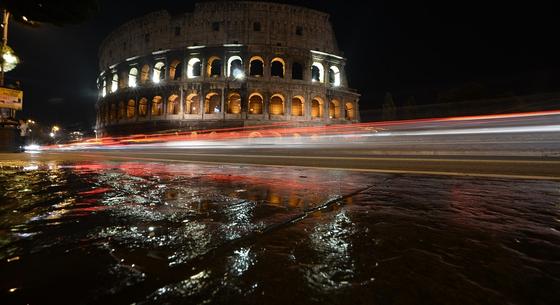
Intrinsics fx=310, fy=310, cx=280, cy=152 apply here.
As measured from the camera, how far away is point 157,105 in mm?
36062

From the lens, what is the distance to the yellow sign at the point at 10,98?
7.64 metres

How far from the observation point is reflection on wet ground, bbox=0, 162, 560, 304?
2.60ft

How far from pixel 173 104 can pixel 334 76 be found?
18850 millimetres

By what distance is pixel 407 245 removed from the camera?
119 cm

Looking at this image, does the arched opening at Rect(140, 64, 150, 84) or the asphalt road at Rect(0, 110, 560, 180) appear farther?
the arched opening at Rect(140, 64, 150, 84)

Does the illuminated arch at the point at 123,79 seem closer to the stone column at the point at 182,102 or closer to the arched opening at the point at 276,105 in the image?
the stone column at the point at 182,102

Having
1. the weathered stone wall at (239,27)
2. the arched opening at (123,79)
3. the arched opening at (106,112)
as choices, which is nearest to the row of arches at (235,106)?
the arched opening at (123,79)

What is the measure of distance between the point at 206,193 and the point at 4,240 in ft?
4.35

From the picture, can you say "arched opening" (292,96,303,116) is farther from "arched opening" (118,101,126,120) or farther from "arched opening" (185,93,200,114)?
"arched opening" (118,101,126,120)

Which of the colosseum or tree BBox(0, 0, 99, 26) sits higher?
the colosseum

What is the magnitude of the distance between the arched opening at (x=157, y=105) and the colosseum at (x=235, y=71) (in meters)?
0.14

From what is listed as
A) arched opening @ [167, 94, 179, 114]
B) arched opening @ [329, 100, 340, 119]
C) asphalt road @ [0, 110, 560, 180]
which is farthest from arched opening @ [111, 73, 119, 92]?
asphalt road @ [0, 110, 560, 180]

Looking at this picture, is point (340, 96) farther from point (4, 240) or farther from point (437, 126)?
point (4, 240)

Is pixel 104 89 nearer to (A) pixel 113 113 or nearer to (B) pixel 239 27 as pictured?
(A) pixel 113 113
